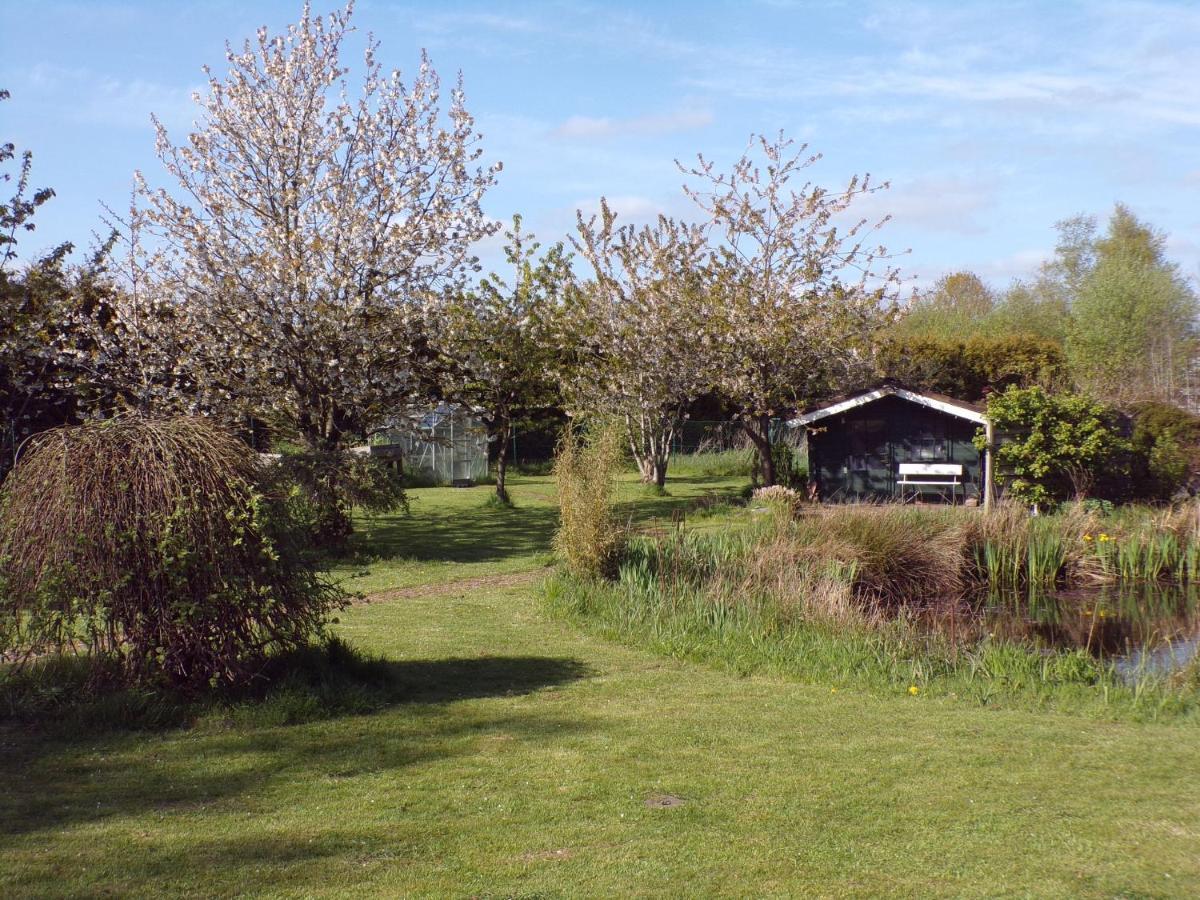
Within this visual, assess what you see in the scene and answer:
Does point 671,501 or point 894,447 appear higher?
point 894,447

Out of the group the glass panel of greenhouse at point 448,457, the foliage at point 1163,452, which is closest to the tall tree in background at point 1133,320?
the foliage at point 1163,452

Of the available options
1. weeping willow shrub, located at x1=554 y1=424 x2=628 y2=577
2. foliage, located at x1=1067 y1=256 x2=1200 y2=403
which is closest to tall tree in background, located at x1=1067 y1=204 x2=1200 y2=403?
foliage, located at x1=1067 y1=256 x2=1200 y2=403

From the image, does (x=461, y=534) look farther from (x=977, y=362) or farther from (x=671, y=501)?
(x=977, y=362)

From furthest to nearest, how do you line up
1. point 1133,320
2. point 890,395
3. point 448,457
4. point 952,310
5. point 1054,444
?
point 952,310, point 1133,320, point 448,457, point 890,395, point 1054,444

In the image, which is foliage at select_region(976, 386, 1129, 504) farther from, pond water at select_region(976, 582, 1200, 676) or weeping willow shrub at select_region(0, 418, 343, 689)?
weeping willow shrub at select_region(0, 418, 343, 689)

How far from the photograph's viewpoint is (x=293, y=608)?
852 cm

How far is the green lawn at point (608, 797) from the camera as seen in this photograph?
17.1 feet

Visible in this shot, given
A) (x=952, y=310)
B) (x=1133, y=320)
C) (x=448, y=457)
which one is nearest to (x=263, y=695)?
(x=448, y=457)

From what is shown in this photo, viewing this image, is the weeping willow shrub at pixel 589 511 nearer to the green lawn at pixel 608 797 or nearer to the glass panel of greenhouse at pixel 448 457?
the green lawn at pixel 608 797

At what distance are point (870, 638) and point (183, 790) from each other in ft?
21.5

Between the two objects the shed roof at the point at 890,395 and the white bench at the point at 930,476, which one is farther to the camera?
the white bench at the point at 930,476

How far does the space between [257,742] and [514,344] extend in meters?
19.9

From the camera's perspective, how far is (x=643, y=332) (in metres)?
27.8

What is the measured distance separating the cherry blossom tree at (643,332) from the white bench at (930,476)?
207 inches
